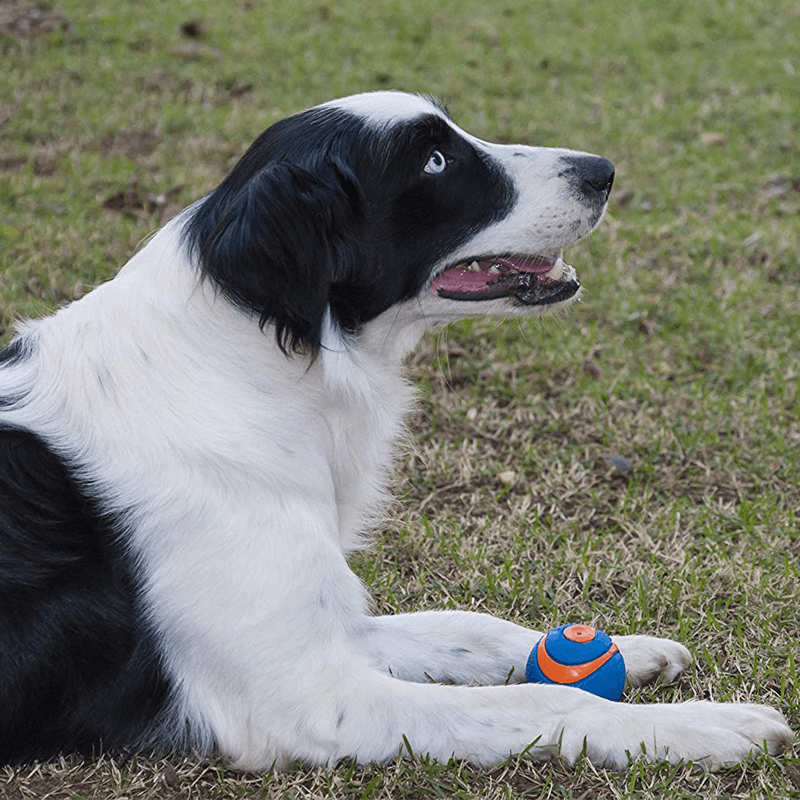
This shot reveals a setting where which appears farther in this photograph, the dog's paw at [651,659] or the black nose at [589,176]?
the black nose at [589,176]

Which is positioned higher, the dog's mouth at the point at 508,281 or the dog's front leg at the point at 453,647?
the dog's mouth at the point at 508,281

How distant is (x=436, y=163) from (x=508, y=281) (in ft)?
1.25

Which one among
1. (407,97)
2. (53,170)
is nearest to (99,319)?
(407,97)

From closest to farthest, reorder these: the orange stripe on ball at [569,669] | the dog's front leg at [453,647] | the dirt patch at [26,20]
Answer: the orange stripe on ball at [569,669]
the dog's front leg at [453,647]
the dirt patch at [26,20]

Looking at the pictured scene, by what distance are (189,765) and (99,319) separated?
1.09 meters

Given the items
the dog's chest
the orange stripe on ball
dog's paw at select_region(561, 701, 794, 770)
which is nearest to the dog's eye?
the dog's chest

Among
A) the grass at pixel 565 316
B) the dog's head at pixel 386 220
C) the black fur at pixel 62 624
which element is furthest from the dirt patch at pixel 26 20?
the black fur at pixel 62 624

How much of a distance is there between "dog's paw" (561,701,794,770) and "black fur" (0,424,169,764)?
986 mm

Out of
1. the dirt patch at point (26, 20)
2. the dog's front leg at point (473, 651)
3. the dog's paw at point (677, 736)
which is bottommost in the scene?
the dog's front leg at point (473, 651)

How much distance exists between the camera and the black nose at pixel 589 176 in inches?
122

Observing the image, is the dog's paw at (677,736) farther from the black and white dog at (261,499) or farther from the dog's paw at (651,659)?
the dog's paw at (651,659)

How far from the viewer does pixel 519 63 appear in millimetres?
8539

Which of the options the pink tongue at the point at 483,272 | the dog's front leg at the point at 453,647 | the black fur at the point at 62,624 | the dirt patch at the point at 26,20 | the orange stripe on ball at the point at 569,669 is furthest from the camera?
the dirt patch at the point at 26,20

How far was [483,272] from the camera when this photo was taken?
120 inches
